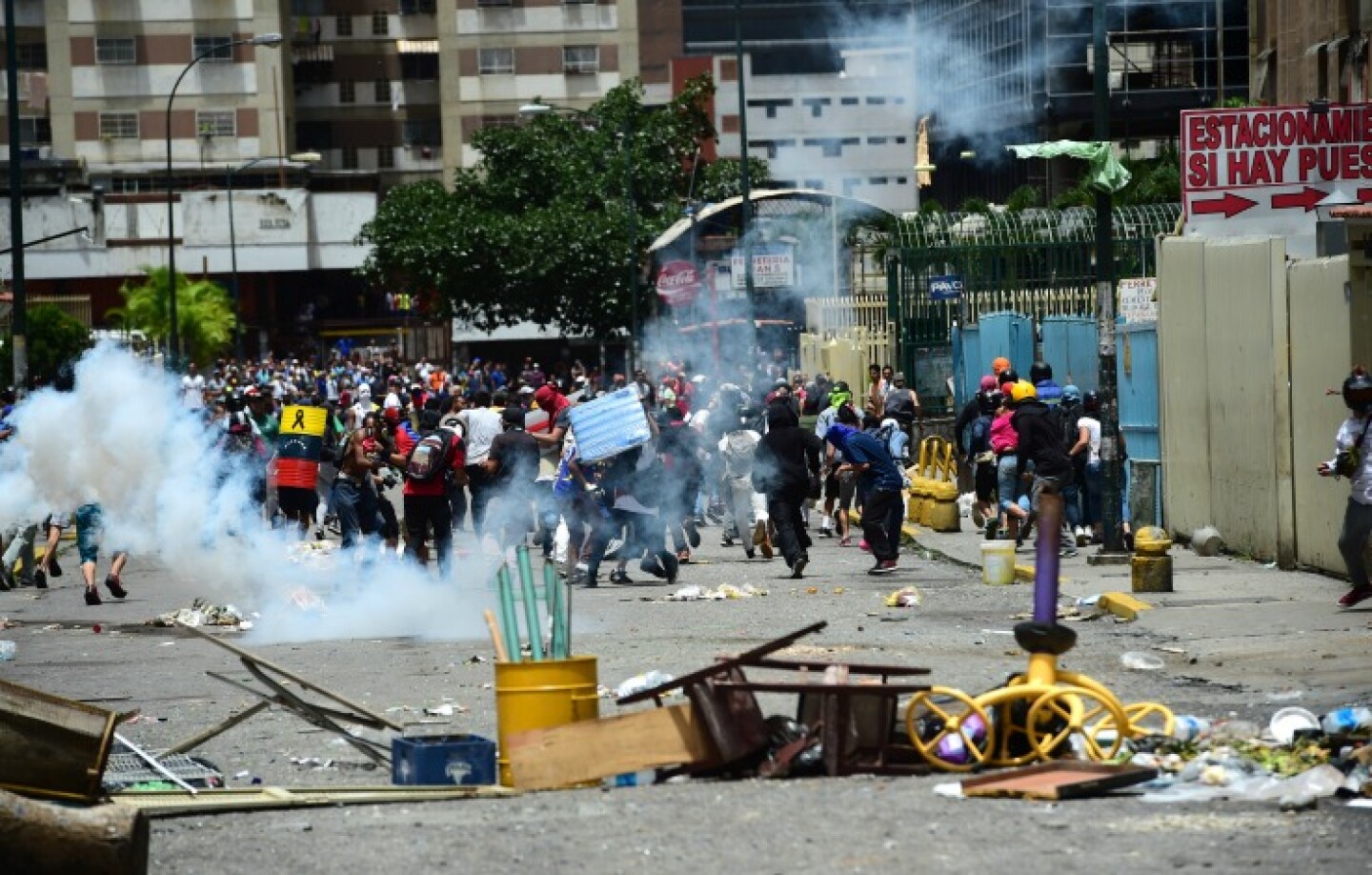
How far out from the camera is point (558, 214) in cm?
6153

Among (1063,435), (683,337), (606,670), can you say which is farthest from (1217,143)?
(683,337)

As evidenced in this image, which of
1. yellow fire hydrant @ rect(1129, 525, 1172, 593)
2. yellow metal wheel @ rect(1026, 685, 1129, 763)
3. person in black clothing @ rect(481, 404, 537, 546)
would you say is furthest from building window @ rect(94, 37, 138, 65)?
yellow metal wheel @ rect(1026, 685, 1129, 763)

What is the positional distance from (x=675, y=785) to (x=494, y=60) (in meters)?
81.1

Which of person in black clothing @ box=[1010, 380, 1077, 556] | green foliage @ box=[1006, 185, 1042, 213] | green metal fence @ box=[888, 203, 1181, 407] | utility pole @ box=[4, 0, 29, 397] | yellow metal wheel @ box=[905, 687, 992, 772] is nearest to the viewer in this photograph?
yellow metal wheel @ box=[905, 687, 992, 772]

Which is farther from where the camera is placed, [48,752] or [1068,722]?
[1068,722]

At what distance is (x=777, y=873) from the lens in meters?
7.83

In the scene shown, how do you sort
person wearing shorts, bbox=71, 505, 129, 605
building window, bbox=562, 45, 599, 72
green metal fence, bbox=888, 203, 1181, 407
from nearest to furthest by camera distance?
1. person wearing shorts, bbox=71, 505, 129, 605
2. green metal fence, bbox=888, 203, 1181, 407
3. building window, bbox=562, 45, 599, 72

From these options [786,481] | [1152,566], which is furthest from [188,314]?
[1152,566]

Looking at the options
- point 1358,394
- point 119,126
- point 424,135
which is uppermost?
point 119,126

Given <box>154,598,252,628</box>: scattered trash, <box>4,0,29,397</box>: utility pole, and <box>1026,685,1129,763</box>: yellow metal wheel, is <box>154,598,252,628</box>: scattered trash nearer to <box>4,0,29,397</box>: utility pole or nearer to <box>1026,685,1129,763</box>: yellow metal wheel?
<box>1026,685,1129,763</box>: yellow metal wheel

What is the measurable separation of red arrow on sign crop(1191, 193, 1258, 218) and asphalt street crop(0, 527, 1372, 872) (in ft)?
15.2

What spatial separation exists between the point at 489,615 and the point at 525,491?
11850 mm

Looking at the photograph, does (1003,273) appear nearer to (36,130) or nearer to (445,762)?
(445,762)

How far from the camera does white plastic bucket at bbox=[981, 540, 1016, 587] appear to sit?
18750 millimetres
